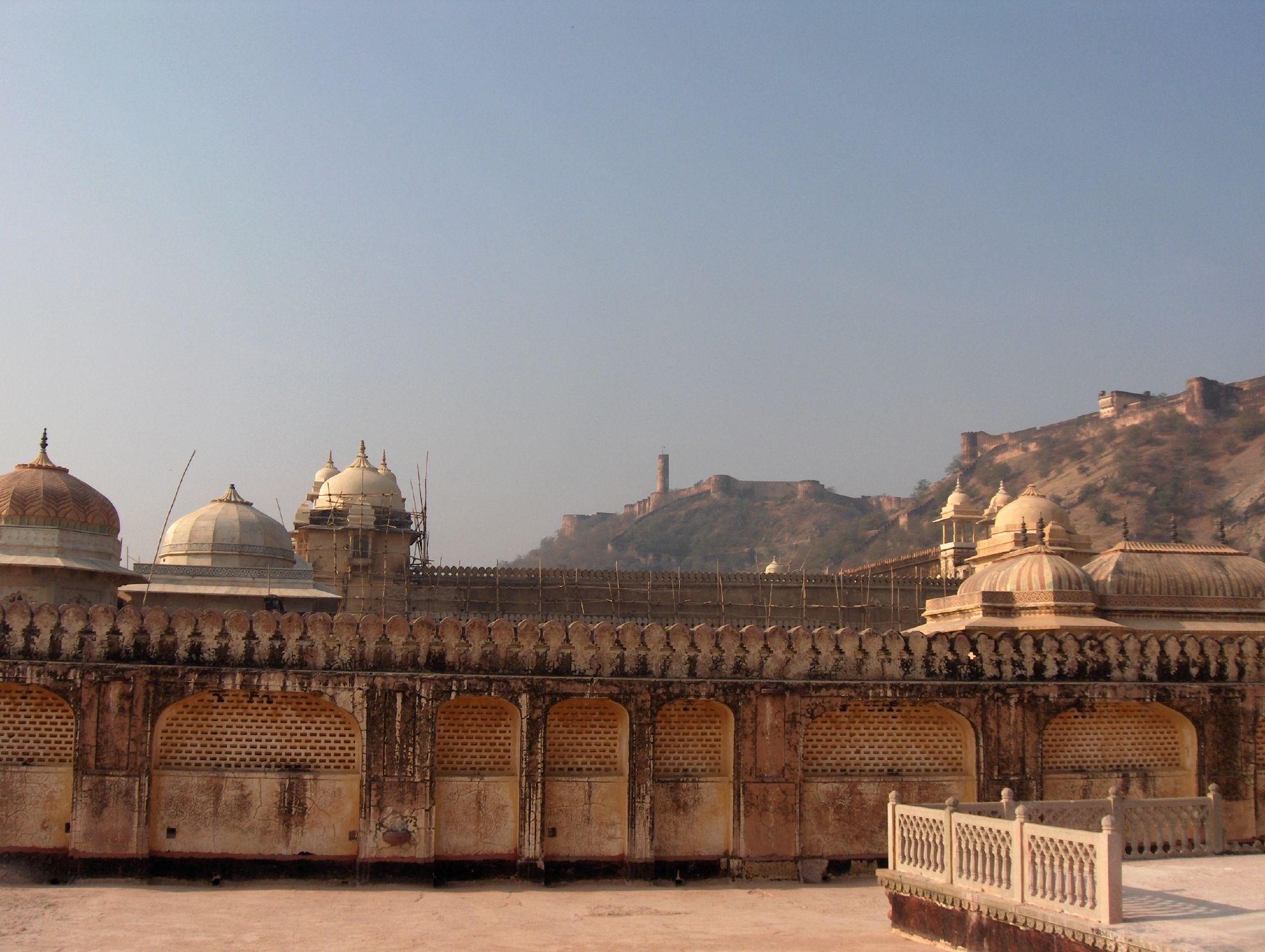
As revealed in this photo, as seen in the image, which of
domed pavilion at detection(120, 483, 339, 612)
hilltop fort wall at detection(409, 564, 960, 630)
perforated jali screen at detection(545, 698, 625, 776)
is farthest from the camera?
hilltop fort wall at detection(409, 564, 960, 630)

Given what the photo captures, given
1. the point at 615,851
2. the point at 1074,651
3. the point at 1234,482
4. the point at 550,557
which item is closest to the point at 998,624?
the point at 1074,651

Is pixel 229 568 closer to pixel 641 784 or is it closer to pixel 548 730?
pixel 548 730

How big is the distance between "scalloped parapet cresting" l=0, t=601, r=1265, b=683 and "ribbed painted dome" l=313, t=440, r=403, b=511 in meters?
20.5

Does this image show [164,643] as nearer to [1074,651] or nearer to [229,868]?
[229,868]

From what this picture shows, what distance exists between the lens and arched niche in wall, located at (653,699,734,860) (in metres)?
16.0

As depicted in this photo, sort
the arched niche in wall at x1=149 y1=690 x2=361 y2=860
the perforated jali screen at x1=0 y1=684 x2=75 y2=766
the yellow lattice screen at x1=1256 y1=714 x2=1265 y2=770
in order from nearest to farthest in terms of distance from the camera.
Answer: the arched niche in wall at x1=149 y1=690 x2=361 y2=860 → the perforated jali screen at x1=0 y1=684 x2=75 y2=766 → the yellow lattice screen at x1=1256 y1=714 x2=1265 y2=770

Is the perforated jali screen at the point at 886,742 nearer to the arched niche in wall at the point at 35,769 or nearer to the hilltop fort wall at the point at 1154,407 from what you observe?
the arched niche in wall at the point at 35,769

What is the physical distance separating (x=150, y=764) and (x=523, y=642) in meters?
4.81

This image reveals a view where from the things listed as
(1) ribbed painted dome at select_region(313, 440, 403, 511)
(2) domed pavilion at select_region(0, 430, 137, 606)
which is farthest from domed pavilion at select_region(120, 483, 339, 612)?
(1) ribbed painted dome at select_region(313, 440, 403, 511)

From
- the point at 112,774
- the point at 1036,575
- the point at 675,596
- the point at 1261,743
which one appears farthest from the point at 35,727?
the point at 675,596

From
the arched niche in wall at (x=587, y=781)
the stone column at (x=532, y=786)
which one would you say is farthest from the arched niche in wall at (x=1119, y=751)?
the stone column at (x=532, y=786)

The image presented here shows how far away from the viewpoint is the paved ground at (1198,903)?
9.34 m

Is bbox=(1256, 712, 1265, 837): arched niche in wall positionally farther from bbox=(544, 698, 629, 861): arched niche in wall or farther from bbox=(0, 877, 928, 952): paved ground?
bbox=(544, 698, 629, 861): arched niche in wall

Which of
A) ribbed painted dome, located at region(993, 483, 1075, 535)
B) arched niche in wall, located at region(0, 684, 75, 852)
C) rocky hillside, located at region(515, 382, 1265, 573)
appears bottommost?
arched niche in wall, located at region(0, 684, 75, 852)
